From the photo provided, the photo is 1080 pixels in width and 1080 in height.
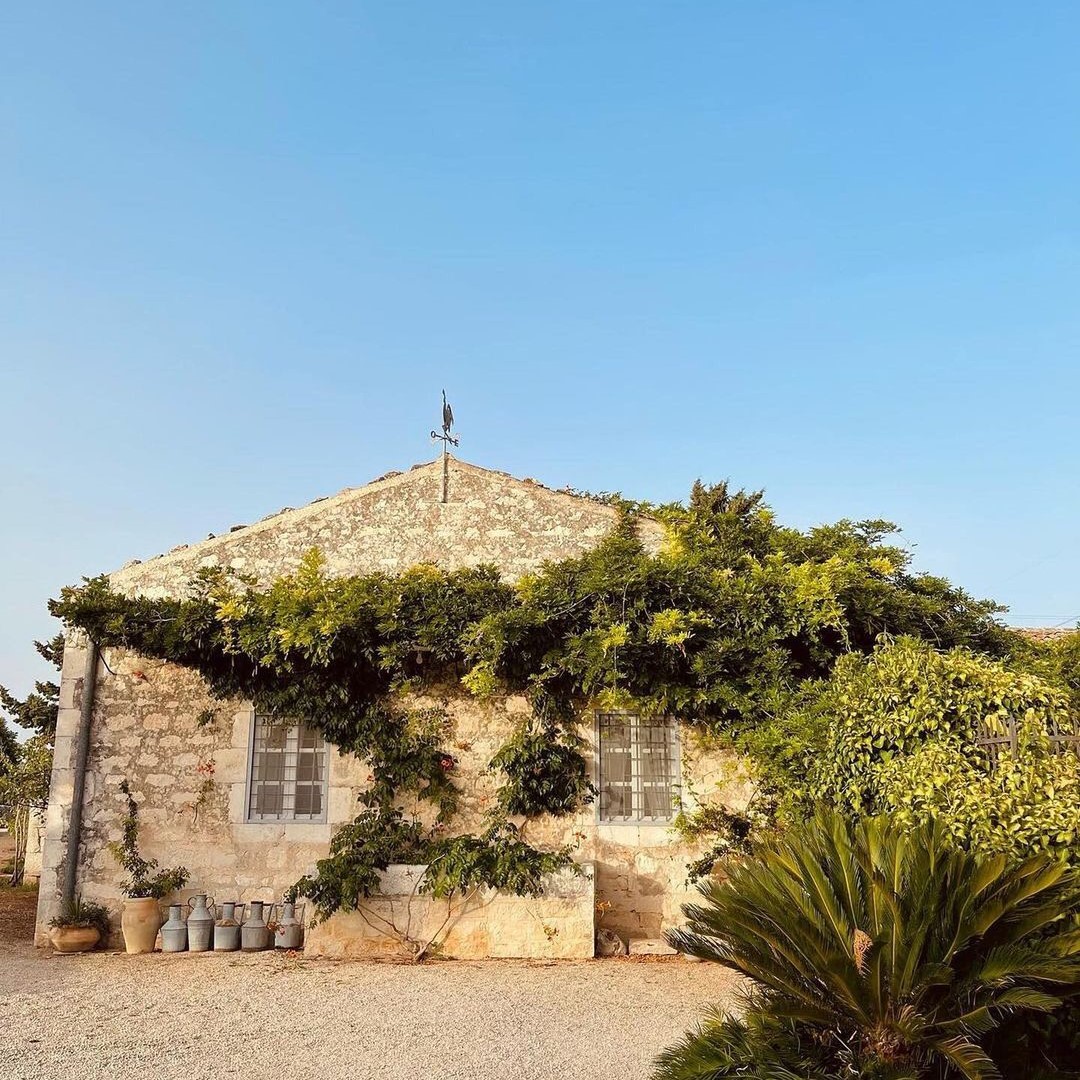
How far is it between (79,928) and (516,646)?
5.37m

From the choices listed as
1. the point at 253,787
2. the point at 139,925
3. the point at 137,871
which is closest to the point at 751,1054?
the point at 253,787

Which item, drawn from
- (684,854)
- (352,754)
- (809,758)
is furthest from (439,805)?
(809,758)

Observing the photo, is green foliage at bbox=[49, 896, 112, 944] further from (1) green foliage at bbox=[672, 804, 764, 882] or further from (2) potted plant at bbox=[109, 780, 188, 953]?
(1) green foliage at bbox=[672, 804, 764, 882]

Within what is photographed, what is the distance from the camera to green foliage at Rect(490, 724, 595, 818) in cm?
1029

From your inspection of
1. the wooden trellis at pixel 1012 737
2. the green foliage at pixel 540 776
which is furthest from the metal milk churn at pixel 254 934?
the wooden trellis at pixel 1012 737

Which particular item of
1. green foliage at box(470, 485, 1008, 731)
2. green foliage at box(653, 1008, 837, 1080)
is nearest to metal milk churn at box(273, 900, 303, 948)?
green foliage at box(470, 485, 1008, 731)

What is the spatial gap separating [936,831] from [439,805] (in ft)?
20.4

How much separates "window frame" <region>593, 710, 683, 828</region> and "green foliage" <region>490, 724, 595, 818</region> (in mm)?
192

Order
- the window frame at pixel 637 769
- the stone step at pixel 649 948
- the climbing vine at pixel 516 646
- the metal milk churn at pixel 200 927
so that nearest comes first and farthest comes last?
the stone step at pixel 649 948 → the climbing vine at pixel 516 646 → the metal milk churn at pixel 200 927 → the window frame at pixel 637 769

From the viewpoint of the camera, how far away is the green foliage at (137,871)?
10.1 metres

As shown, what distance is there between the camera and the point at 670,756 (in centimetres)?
1077

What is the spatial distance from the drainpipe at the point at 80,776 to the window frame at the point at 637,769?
5.64 metres

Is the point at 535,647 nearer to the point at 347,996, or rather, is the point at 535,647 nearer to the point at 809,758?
the point at 809,758

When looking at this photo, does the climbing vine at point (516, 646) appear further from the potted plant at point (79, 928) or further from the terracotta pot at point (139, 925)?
the potted plant at point (79, 928)
